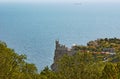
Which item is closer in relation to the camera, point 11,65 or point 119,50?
point 11,65

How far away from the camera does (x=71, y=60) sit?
25875mm

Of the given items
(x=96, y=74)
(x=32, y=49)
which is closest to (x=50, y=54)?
(x=32, y=49)

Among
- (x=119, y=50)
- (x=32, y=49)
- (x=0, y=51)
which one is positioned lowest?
(x=0, y=51)

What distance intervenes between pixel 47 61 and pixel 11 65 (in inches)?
2606

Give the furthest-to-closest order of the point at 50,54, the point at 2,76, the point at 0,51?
the point at 50,54 < the point at 0,51 < the point at 2,76

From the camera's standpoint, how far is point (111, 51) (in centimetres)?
6169

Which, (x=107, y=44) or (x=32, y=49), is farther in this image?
(x=32, y=49)

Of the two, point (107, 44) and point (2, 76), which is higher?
point (107, 44)

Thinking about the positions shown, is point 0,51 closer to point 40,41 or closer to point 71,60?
point 71,60

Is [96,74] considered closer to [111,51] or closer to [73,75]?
[73,75]

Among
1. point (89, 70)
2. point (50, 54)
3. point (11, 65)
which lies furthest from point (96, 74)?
point (50, 54)

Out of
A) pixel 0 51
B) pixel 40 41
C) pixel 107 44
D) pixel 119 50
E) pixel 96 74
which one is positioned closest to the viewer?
pixel 0 51

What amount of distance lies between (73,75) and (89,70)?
3.64 feet

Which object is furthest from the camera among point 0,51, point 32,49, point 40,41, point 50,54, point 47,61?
point 40,41
